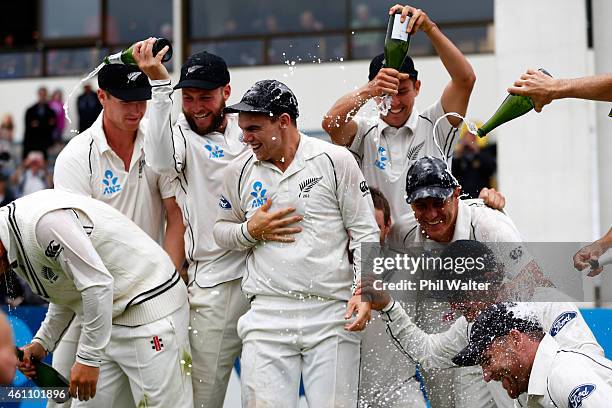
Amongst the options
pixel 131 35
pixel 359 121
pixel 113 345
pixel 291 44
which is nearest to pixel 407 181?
pixel 359 121

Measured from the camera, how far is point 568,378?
3.87 m

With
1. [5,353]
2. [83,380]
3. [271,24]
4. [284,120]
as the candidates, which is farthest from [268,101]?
[271,24]

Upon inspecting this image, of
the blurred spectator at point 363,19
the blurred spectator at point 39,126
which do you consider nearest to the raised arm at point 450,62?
the blurred spectator at point 363,19

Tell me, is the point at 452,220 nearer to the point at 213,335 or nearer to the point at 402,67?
the point at 402,67

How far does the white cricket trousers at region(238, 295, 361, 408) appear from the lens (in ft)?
15.6

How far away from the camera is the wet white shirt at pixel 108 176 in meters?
5.32

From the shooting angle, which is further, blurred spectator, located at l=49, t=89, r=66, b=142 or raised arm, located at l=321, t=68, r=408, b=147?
blurred spectator, located at l=49, t=89, r=66, b=142

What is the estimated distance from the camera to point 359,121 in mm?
5383

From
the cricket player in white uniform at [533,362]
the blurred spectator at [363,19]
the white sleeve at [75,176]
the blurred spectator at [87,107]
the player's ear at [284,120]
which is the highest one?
the blurred spectator at [363,19]

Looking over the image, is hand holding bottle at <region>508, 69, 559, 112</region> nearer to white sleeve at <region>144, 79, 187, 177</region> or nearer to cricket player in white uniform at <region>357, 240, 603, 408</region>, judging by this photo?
cricket player in white uniform at <region>357, 240, 603, 408</region>

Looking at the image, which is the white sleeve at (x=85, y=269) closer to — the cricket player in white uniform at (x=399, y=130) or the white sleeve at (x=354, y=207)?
the white sleeve at (x=354, y=207)

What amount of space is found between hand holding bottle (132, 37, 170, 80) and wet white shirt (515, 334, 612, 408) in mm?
2133

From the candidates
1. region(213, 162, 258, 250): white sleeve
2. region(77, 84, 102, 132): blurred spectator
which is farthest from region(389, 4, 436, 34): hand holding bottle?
region(77, 84, 102, 132): blurred spectator

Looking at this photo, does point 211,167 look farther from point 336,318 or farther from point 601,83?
point 601,83
